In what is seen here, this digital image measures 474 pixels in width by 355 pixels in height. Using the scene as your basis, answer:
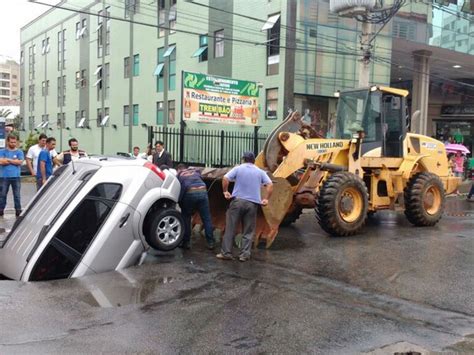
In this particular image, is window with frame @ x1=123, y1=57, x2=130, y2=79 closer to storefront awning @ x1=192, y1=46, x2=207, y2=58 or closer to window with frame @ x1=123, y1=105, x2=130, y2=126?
window with frame @ x1=123, y1=105, x2=130, y2=126

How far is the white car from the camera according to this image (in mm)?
6559

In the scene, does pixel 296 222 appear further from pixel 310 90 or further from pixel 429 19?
pixel 429 19

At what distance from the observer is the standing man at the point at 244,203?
7691 millimetres

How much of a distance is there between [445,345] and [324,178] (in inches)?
219

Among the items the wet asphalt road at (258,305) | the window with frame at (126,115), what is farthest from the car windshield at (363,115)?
the window with frame at (126,115)

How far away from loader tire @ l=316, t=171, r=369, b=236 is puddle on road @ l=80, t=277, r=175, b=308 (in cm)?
365

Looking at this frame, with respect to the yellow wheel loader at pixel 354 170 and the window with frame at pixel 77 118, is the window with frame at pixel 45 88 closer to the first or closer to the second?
the window with frame at pixel 77 118

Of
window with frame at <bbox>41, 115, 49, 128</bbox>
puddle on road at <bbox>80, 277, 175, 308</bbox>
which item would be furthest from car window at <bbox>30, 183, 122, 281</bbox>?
window with frame at <bbox>41, 115, 49, 128</bbox>

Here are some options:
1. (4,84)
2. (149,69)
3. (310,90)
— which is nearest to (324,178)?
(310,90)

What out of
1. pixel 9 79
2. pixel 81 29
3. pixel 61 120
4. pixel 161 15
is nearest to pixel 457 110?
pixel 161 15

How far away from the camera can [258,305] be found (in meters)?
5.64

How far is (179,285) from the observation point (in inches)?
253

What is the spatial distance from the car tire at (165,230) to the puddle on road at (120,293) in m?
0.88

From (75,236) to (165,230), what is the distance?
4.55 ft
